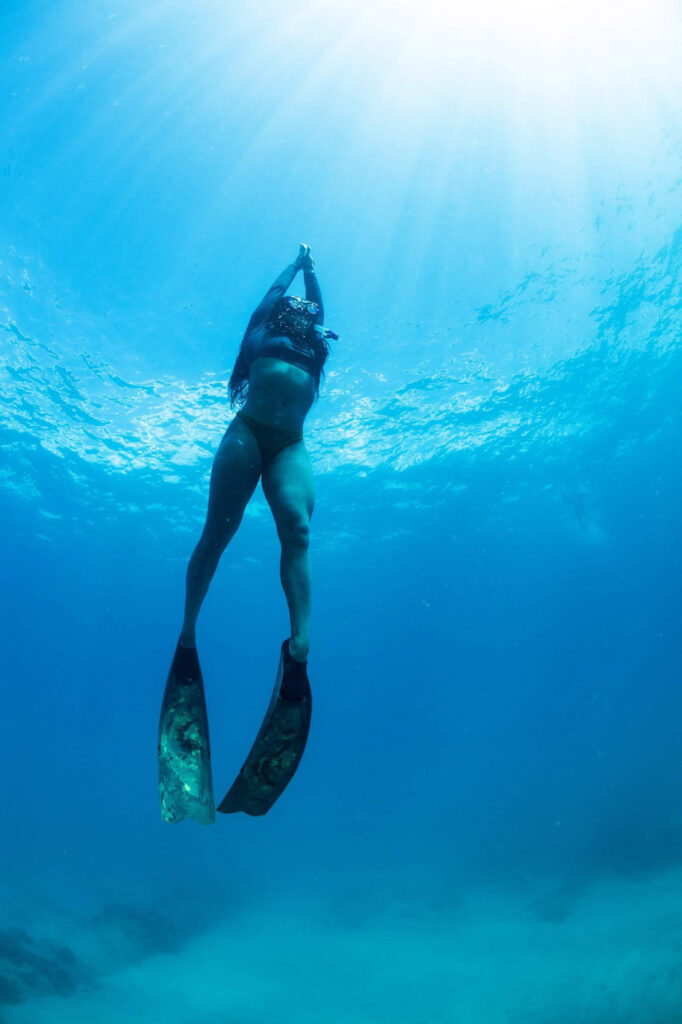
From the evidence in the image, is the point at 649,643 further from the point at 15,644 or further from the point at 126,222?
the point at 15,644

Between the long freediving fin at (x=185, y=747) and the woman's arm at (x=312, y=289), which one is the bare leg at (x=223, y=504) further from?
the woman's arm at (x=312, y=289)

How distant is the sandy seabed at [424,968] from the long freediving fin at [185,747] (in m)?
17.3

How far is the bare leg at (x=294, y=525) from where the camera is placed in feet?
12.3

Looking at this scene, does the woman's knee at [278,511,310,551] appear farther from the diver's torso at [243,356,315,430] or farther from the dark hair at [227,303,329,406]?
the dark hair at [227,303,329,406]

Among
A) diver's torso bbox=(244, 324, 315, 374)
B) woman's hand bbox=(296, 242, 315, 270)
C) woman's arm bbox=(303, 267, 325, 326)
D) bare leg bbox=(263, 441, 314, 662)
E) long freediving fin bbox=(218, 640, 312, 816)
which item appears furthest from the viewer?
woman's hand bbox=(296, 242, 315, 270)

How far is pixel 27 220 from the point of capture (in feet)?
45.2

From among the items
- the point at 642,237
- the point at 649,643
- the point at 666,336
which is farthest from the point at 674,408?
the point at 649,643

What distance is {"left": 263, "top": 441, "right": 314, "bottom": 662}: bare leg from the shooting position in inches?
148

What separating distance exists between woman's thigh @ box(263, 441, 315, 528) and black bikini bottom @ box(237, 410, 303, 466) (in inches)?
2.0

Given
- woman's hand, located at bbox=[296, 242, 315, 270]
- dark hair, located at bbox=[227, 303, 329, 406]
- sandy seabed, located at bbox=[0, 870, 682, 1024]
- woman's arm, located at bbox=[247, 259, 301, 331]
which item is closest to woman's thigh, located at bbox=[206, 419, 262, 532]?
dark hair, located at bbox=[227, 303, 329, 406]

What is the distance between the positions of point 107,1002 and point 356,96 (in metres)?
27.0

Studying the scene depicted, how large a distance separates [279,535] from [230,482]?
71cm

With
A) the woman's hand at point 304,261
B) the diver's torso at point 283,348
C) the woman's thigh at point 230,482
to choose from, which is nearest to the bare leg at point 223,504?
the woman's thigh at point 230,482

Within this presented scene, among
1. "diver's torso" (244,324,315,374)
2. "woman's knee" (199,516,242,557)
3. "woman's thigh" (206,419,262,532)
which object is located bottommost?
"woman's knee" (199,516,242,557)
